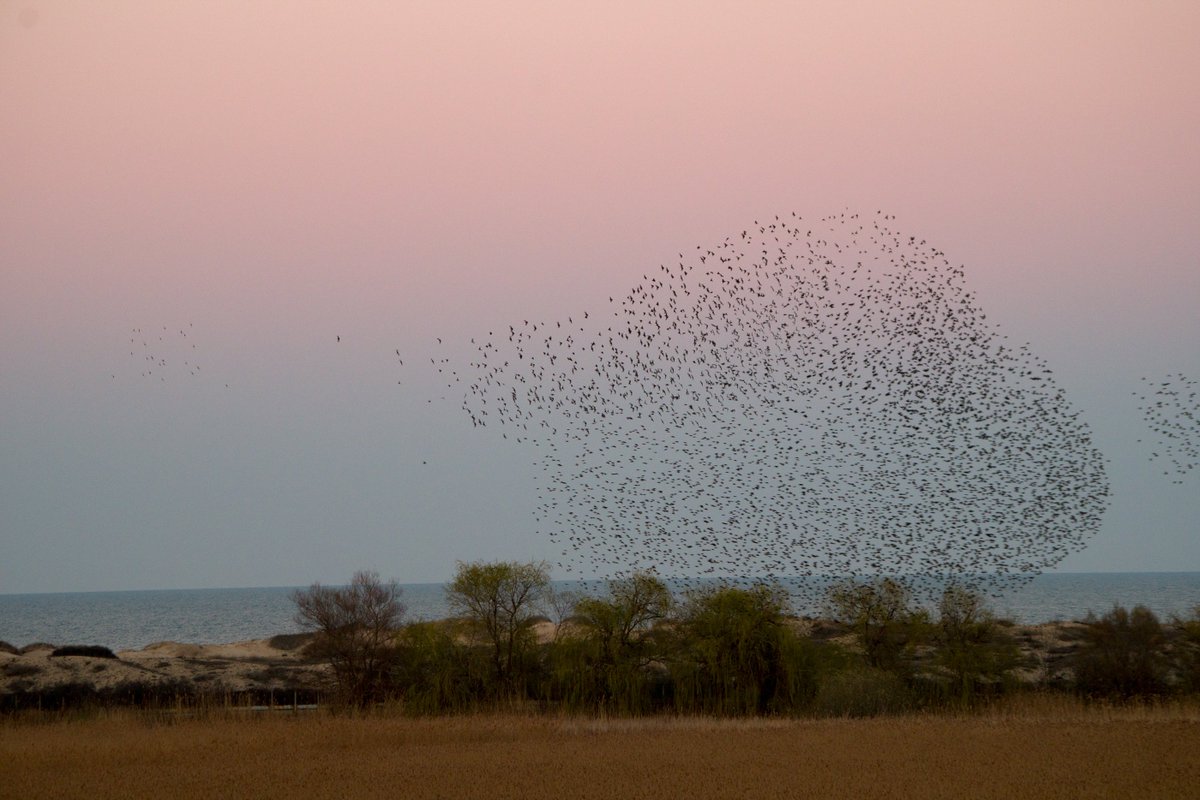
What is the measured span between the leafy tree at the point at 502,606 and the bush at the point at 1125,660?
48.2ft

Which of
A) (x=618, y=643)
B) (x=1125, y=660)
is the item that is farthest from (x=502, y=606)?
(x=1125, y=660)

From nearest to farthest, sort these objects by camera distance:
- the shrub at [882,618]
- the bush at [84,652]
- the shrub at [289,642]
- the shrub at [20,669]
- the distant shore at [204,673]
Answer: the distant shore at [204,673] → the shrub at [20,669] → the shrub at [882,618] → the bush at [84,652] → the shrub at [289,642]

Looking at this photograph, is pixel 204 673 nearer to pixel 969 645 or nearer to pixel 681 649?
pixel 681 649

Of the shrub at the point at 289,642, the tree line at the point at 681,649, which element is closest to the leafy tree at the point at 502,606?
the tree line at the point at 681,649

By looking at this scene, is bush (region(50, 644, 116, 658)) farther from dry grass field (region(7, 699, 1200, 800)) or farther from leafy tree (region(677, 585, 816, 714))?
leafy tree (region(677, 585, 816, 714))

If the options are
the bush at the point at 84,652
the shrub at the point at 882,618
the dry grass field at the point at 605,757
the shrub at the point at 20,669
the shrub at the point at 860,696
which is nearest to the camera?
the dry grass field at the point at 605,757

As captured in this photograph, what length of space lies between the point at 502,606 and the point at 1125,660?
16631mm

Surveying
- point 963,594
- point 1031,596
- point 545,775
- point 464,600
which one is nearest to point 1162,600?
point 1031,596

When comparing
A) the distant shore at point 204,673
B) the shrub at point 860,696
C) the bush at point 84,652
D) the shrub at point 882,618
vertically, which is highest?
the shrub at point 882,618

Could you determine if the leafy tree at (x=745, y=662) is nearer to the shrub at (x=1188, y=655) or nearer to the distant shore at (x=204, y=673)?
the distant shore at (x=204, y=673)

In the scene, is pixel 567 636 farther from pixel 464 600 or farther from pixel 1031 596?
pixel 1031 596

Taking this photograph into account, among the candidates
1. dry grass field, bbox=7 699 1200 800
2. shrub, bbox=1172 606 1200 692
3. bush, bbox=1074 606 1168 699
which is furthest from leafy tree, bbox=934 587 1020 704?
shrub, bbox=1172 606 1200 692

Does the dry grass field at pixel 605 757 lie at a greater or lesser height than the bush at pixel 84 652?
lesser

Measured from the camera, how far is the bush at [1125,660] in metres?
28.7
